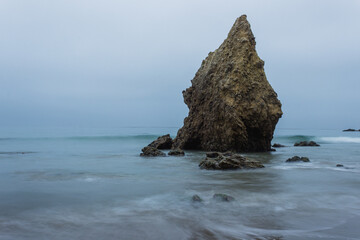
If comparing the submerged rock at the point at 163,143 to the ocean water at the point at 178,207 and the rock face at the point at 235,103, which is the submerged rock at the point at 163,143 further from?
the ocean water at the point at 178,207

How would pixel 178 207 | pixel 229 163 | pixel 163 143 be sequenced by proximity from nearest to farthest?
1. pixel 178 207
2. pixel 229 163
3. pixel 163 143

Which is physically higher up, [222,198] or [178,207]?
[222,198]

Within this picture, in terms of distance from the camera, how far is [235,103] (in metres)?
22.7

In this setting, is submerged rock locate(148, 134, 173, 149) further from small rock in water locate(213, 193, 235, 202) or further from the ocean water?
small rock in water locate(213, 193, 235, 202)

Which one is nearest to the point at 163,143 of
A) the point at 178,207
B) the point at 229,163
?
the point at 229,163

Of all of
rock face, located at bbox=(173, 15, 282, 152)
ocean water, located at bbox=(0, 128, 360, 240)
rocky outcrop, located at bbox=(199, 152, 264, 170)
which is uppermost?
rock face, located at bbox=(173, 15, 282, 152)

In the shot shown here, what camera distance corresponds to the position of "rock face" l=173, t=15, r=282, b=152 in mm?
22766

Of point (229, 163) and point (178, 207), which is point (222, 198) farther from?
point (229, 163)

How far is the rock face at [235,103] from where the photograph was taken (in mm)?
22766

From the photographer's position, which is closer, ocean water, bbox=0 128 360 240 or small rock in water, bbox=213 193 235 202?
ocean water, bbox=0 128 360 240

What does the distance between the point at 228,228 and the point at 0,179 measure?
957 cm

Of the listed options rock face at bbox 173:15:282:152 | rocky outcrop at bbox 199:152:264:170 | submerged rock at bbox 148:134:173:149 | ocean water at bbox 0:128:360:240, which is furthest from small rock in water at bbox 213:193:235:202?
submerged rock at bbox 148:134:173:149

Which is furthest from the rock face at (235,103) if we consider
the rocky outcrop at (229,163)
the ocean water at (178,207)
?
the ocean water at (178,207)

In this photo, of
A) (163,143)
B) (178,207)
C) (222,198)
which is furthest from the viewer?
(163,143)
